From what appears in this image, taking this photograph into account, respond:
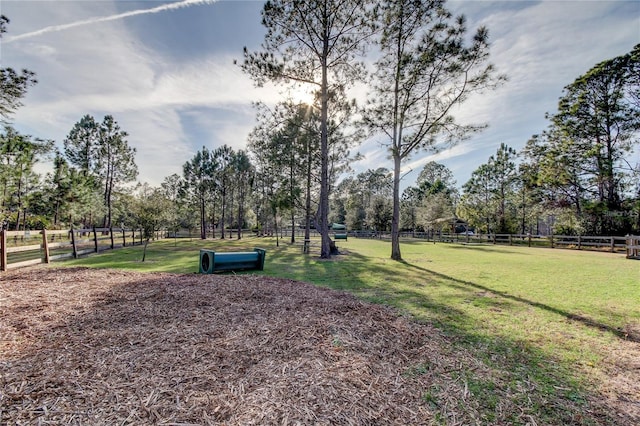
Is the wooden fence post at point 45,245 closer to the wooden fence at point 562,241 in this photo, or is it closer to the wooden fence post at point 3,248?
the wooden fence post at point 3,248

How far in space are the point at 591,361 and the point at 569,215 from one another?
29.1 m

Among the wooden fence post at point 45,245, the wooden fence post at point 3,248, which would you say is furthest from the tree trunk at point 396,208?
the wooden fence post at point 45,245

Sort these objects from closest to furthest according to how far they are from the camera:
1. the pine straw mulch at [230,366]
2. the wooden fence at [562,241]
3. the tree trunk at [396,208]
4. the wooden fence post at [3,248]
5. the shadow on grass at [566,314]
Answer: the pine straw mulch at [230,366] < the shadow on grass at [566,314] < the wooden fence post at [3,248] < the tree trunk at [396,208] < the wooden fence at [562,241]

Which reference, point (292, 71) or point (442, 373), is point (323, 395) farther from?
point (292, 71)

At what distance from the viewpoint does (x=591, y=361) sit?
10.6ft

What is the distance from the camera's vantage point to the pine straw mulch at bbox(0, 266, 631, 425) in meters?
2.22

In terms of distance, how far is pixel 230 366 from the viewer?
9.61ft

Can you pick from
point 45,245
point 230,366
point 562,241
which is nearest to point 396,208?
point 230,366

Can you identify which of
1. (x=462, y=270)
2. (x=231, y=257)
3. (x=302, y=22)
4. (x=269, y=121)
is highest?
(x=302, y=22)

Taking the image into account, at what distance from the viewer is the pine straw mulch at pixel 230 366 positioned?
2217mm

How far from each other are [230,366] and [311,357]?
91cm

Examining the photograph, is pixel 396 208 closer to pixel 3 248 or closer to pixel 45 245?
pixel 3 248

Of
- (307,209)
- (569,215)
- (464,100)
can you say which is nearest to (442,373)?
(464,100)

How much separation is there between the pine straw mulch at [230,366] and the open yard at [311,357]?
17mm
